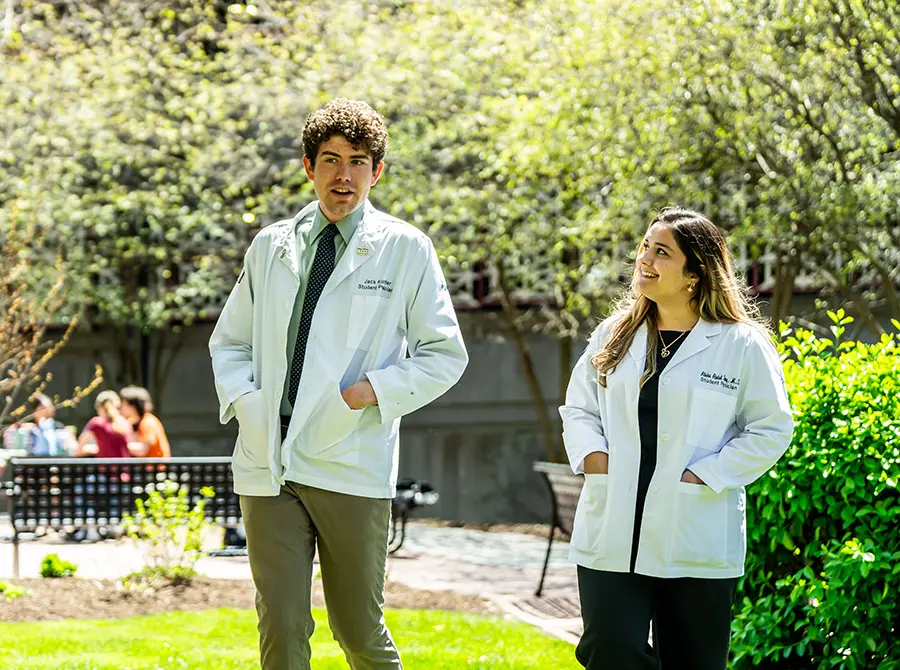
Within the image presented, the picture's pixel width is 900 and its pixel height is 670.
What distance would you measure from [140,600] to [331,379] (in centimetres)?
509

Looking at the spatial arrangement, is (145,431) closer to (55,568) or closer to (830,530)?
(55,568)

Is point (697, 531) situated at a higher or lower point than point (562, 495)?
higher

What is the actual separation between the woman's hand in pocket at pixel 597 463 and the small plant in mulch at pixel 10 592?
564 cm

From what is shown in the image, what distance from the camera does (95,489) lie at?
34.4ft

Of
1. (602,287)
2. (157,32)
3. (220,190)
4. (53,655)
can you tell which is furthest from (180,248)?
(53,655)

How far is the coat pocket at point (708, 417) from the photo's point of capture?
4074mm

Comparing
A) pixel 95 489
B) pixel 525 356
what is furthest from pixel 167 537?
pixel 525 356

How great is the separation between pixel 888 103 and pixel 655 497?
22.1 ft

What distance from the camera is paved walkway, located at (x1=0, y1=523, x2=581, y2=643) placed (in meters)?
9.12

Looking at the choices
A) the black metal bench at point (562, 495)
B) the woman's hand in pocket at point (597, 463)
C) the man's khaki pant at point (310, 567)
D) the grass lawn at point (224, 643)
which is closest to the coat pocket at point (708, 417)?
the woman's hand in pocket at point (597, 463)

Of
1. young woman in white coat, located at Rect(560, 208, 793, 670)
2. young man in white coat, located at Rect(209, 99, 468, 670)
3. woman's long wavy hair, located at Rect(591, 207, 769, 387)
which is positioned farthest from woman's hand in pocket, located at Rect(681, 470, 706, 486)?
young man in white coat, located at Rect(209, 99, 468, 670)

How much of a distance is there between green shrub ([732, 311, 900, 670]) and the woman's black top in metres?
1.38

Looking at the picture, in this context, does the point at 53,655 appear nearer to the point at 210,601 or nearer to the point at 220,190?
the point at 210,601

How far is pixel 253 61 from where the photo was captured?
17.1 meters
